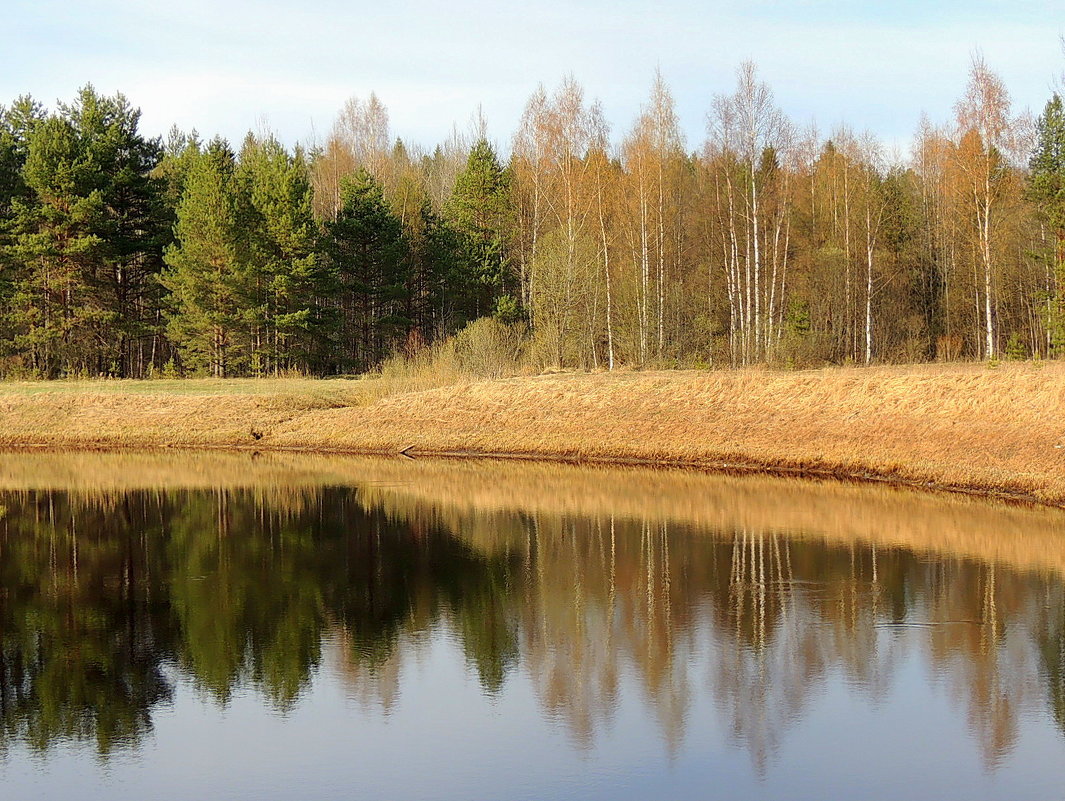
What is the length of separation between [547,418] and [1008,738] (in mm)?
21069

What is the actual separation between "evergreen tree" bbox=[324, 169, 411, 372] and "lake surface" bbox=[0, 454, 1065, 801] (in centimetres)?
3274

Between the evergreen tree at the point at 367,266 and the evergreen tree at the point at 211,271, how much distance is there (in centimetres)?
594

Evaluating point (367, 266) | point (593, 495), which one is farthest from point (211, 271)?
point (593, 495)

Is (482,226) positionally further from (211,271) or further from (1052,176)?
(1052,176)

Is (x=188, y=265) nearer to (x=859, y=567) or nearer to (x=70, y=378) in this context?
(x=70, y=378)

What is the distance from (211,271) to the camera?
145 feet

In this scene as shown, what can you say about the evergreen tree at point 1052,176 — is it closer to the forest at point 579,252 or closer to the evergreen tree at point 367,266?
the forest at point 579,252

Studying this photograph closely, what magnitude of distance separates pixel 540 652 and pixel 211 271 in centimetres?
3576

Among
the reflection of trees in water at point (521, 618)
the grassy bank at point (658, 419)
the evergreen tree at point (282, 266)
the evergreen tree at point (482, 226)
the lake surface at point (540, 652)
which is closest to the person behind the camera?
the lake surface at point (540, 652)

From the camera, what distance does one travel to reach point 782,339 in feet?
119

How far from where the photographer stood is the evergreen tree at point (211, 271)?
4362cm

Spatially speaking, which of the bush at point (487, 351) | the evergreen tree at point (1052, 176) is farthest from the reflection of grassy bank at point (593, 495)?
the evergreen tree at point (1052, 176)

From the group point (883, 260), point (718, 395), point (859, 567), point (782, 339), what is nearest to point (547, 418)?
point (718, 395)

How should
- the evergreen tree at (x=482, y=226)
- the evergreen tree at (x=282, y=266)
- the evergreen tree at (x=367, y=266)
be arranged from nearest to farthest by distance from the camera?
the evergreen tree at (x=282, y=266)
the evergreen tree at (x=367, y=266)
the evergreen tree at (x=482, y=226)
